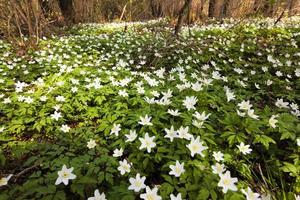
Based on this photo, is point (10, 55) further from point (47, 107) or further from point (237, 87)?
point (237, 87)

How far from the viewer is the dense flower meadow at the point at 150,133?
82.6 inches

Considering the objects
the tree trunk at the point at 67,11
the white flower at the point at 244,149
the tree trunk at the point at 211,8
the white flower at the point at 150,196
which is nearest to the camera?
the white flower at the point at 150,196

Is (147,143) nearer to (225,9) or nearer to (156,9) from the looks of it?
(225,9)

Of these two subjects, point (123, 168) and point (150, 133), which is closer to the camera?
point (123, 168)

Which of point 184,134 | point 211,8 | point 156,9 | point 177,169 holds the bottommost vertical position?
point 177,169

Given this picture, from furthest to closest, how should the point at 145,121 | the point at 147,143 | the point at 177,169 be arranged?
the point at 145,121
the point at 147,143
the point at 177,169

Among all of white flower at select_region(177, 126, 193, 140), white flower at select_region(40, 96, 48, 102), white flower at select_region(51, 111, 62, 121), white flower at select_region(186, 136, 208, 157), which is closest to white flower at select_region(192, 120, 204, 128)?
white flower at select_region(177, 126, 193, 140)

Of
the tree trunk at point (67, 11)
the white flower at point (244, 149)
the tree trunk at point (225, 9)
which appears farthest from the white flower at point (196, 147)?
the tree trunk at point (225, 9)

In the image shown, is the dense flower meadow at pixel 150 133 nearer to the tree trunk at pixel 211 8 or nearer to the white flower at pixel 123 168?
the white flower at pixel 123 168

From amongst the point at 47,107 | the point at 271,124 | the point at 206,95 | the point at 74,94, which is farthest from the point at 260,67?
the point at 47,107

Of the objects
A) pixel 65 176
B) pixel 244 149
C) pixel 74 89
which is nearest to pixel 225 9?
pixel 74 89

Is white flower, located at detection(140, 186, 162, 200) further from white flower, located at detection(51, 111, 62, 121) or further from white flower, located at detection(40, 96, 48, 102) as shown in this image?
white flower, located at detection(40, 96, 48, 102)

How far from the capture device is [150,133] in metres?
2.72

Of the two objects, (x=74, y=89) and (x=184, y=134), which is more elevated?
(x=184, y=134)
